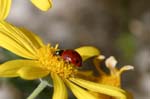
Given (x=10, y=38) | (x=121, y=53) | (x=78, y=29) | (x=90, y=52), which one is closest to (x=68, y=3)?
(x=78, y=29)

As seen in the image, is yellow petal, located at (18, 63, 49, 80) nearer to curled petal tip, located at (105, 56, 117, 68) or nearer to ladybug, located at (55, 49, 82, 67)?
ladybug, located at (55, 49, 82, 67)

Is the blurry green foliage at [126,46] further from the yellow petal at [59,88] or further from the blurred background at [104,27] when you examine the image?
the yellow petal at [59,88]

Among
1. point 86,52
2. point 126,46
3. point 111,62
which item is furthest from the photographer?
point 126,46

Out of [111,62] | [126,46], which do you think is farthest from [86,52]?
[126,46]

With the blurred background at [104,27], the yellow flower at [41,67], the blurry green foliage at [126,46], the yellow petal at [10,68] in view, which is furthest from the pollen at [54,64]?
the blurry green foliage at [126,46]

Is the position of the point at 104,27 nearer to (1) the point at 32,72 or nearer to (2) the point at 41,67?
(2) the point at 41,67

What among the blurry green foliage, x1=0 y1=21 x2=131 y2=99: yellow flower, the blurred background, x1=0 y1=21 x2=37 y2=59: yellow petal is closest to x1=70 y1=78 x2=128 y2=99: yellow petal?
x1=0 y1=21 x2=131 y2=99: yellow flower

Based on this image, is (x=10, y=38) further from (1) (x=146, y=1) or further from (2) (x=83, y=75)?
(1) (x=146, y=1)
